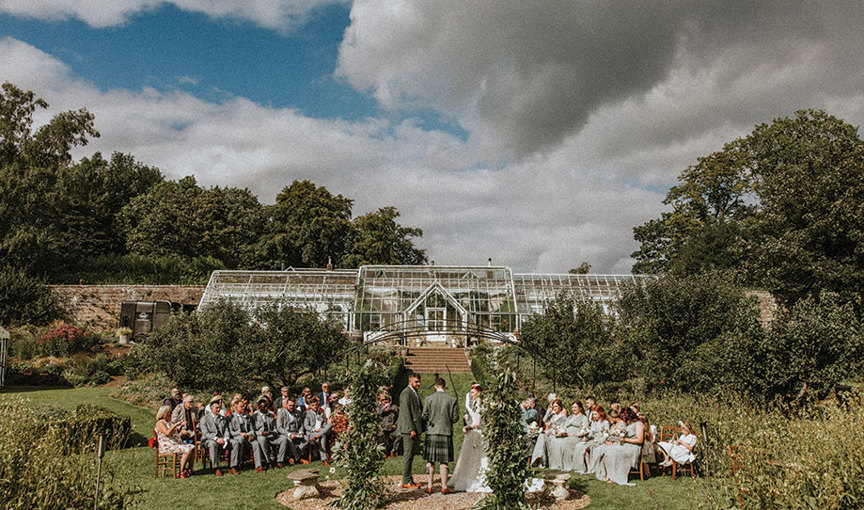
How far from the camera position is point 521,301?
2998cm

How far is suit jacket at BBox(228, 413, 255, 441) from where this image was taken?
1045cm

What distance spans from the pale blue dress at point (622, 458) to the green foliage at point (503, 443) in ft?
9.17

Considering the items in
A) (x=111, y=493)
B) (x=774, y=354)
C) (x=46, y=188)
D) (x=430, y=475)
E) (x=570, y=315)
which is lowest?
(x=430, y=475)

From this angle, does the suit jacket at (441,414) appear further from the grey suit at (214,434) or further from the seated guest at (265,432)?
the grey suit at (214,434)

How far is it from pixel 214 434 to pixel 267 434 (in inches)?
37.8

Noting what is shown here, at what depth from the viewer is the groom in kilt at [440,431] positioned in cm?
878

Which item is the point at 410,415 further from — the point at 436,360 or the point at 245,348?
the point at 436,360

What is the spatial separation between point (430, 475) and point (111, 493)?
466cm

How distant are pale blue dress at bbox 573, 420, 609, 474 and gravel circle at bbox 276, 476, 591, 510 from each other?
1.49m

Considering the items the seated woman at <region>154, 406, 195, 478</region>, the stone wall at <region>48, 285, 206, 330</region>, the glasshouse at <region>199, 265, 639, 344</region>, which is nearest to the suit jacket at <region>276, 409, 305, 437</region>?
the seated woman at <region>154, 406, 195, 478</region>

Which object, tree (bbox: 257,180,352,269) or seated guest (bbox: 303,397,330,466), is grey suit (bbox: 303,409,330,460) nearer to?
seated guest (bbox: 303,397,330,466)

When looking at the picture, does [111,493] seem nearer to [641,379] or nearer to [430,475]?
[430,475]

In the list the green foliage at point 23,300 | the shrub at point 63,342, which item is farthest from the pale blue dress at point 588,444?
the green foliage at point 23,300

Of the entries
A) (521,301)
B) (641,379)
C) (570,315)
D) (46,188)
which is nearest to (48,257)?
(46,188)
